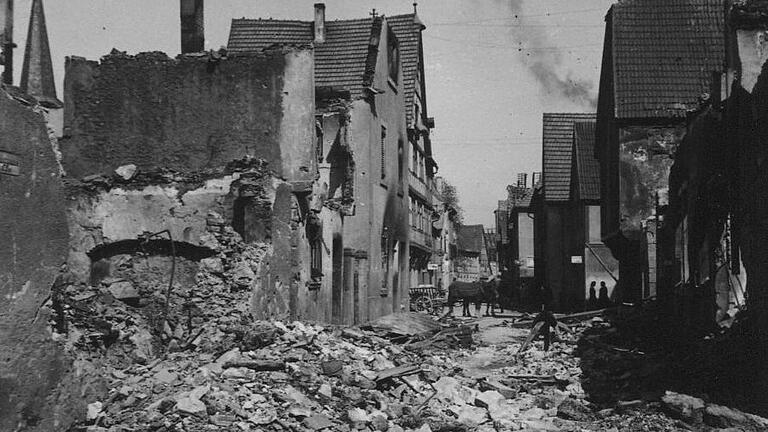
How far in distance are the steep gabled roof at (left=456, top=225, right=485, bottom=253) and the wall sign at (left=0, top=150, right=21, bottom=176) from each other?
8538 centimetres

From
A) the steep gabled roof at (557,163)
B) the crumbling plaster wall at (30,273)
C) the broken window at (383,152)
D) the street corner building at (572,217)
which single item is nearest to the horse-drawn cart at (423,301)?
the street corner building at (572,217)

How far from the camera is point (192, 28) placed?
2059cm

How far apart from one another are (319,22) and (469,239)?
6657 cm

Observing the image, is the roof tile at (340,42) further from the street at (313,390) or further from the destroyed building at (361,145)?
the street at (313,390)

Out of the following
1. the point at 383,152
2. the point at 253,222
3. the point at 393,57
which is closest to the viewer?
the point at 253,222

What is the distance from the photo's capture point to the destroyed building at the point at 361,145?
929 inches

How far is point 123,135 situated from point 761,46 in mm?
12525

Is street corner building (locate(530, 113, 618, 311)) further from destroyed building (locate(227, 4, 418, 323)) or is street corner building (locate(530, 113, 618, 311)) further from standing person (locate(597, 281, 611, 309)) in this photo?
destroyed building (locate(227, 4, 418, 323))

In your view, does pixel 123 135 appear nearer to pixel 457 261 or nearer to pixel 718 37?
pixel 718 37

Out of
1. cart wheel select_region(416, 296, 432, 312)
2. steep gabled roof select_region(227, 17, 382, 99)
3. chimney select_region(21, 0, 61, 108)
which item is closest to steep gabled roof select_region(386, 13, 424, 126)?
steep gabled roof select_region(227, 17, 382, 99)

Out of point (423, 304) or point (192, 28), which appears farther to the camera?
point (423, 304)

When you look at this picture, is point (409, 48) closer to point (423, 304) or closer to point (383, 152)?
point (383, 152)

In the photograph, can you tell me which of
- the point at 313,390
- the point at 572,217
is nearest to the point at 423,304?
the point at 572,217

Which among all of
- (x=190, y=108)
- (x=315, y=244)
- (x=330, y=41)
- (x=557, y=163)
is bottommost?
(x=315, y=244)
